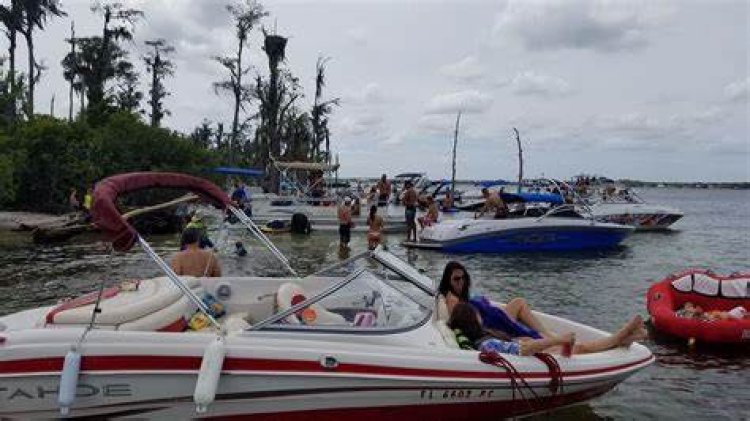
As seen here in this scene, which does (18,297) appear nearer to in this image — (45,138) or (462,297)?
(462,297)

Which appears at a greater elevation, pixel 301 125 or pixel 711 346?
pixel 301 125

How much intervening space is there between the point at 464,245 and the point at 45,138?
19.6 m

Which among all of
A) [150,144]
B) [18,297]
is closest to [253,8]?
[150,144]

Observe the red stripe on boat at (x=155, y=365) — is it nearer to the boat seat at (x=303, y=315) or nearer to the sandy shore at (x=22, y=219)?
the boat seat at (x=303, y=315)

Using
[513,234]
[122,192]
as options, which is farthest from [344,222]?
[122,192]

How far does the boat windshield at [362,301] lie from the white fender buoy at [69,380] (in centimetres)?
142

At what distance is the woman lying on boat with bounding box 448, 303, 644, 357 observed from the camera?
22.4 ft

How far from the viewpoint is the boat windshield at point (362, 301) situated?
6.45 m

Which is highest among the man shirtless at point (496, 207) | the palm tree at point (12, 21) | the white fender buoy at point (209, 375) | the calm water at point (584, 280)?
the palm tree at point (12, 21)

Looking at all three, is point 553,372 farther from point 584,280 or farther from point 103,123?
point 103,123

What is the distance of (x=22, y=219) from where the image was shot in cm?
2811

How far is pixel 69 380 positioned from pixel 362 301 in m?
2.65

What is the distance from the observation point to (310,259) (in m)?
20.1

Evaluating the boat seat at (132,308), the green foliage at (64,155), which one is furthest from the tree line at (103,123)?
the boat seat at (132,308)
